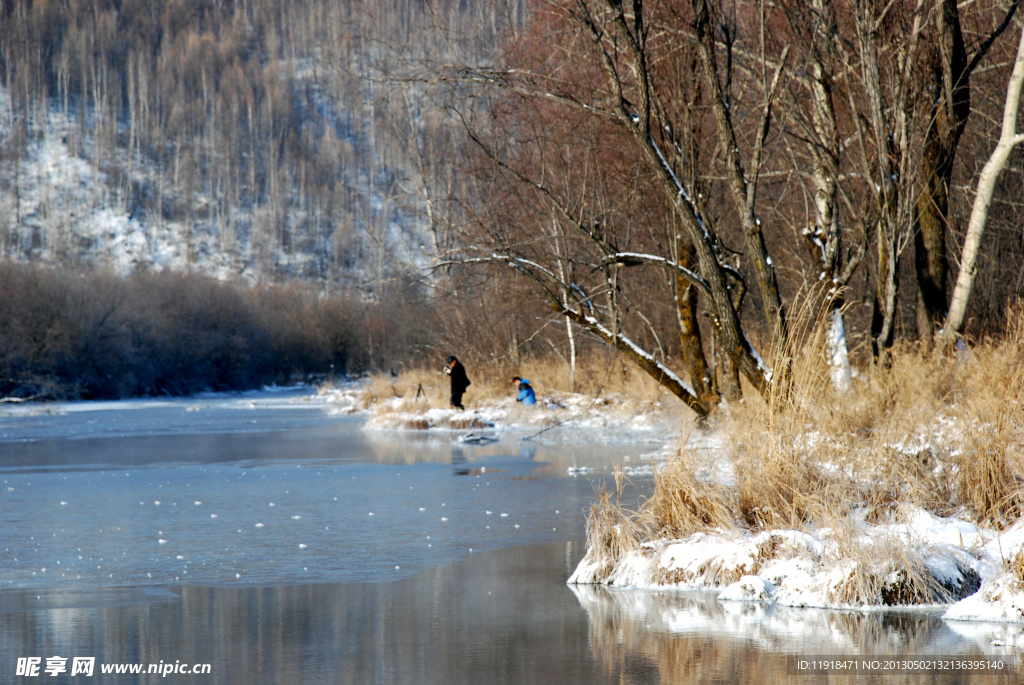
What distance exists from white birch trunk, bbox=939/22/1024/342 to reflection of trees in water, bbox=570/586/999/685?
6.04 m

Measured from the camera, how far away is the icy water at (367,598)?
189 inches

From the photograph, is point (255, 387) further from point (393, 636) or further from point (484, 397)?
point (393, 636)

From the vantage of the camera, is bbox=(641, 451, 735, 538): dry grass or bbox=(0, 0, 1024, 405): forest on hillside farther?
bbox=(0, 0, 1024, 405): forest on hillside

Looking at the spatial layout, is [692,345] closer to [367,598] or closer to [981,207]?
[981,207]

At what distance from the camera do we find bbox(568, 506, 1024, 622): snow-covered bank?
570 centimetres

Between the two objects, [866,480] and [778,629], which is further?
[866,480]

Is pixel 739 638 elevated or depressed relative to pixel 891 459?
depressed

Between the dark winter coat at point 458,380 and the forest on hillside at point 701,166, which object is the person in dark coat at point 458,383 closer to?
the dark winter coat at point 458,380

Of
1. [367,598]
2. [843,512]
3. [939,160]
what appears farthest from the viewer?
[939,160]

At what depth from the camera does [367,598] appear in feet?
20.3

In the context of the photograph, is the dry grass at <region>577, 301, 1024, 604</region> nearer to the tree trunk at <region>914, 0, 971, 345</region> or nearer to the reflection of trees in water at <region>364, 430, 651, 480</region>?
the tree trunk at <region>914, 0, 971, 345</region>

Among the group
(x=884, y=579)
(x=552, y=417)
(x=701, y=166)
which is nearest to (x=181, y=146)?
(x=552, y=417)

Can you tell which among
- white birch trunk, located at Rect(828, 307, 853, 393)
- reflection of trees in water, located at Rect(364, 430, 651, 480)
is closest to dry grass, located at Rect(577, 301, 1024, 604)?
white birch trunk, located at Rect(828, 307, 853, 393)

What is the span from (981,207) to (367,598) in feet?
27.5
